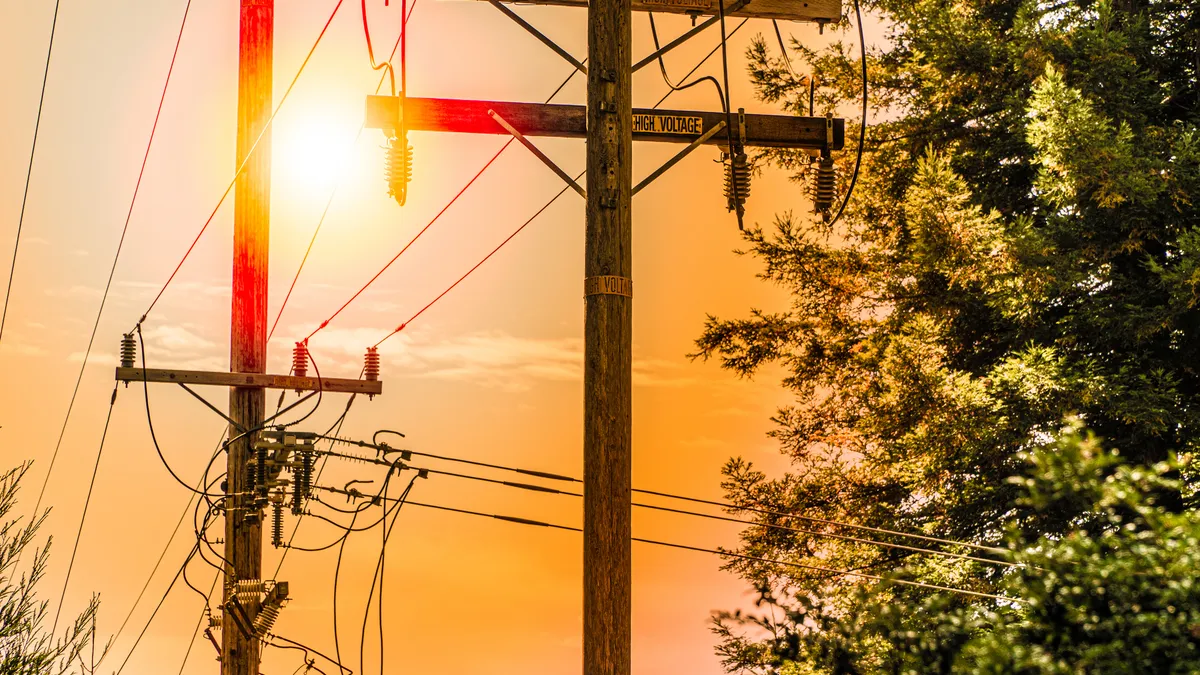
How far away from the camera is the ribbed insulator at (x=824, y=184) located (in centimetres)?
995

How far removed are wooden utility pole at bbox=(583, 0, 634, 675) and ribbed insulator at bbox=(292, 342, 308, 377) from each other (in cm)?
469

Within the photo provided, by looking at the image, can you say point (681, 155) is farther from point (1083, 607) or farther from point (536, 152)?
point (1083, 607)

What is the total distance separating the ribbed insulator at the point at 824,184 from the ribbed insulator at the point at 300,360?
5.73 m

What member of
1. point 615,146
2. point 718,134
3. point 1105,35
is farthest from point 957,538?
point 615,146

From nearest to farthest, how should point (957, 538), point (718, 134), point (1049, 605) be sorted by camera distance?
point (1049, 605) < point (718, 134) < point (957, 538)

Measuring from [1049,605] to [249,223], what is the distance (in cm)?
937

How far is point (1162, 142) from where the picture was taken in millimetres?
15133

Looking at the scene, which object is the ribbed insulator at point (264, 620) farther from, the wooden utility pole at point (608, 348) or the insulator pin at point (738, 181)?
the insulator pin at point (738, 181)

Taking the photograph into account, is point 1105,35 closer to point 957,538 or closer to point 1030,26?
point 1030,26

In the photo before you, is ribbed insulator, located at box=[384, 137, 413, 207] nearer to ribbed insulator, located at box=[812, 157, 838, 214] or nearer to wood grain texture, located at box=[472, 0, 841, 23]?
wood grain texture, located at box=[472, 0, 841, 23]

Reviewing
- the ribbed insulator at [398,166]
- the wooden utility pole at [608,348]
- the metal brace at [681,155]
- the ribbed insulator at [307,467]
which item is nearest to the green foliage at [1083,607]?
the wooden utility pole at [608,348]

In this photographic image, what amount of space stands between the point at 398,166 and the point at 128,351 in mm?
4366

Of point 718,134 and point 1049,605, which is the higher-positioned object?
point 718,134

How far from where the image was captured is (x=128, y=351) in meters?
11.8
